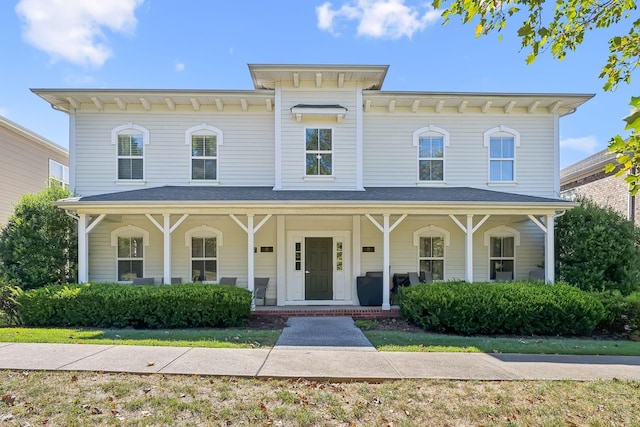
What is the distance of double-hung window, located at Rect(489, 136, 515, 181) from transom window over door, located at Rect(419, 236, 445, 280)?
295 centimetres

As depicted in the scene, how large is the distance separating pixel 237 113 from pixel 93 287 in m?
6.50

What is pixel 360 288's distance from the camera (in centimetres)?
1144

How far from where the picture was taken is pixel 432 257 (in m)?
12.4

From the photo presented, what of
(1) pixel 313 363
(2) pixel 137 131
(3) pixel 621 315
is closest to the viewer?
(1) pixel 313 363

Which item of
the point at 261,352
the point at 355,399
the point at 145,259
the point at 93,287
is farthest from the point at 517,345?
the point at 145,259

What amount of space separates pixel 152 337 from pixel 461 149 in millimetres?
10481

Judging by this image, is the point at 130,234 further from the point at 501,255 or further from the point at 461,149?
the point at 501,255

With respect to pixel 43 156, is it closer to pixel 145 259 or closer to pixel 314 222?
pixel 145 259

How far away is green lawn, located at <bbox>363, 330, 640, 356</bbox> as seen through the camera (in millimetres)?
6824

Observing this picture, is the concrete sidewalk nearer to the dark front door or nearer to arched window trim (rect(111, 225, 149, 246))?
the dark front door

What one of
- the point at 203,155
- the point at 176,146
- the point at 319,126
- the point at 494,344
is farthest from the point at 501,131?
the point at 176,146

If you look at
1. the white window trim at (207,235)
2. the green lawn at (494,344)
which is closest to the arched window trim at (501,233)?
the green lawn at (494,344)

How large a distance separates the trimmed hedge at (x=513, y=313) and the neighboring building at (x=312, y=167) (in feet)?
9.93

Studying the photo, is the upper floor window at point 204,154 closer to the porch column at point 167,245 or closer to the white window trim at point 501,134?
the porch column at point 167,245
